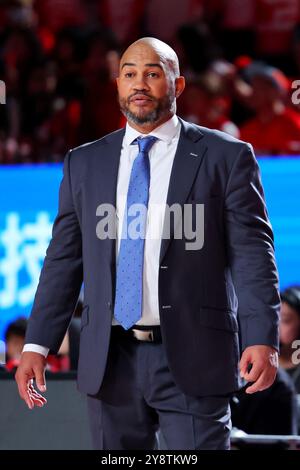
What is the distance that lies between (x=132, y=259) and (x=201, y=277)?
0.15 meters

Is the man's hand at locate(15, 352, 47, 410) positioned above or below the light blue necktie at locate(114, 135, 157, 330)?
below

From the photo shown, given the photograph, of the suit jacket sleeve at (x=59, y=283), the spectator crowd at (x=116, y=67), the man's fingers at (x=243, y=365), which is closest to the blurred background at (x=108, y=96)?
the spectator crowd at (x=116, y=67)

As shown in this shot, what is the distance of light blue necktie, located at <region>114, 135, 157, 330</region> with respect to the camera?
2.42 m

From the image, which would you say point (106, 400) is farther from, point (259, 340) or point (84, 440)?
point (84, 440)

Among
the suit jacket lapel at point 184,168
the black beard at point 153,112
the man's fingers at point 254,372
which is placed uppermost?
the black beard at point 153,112

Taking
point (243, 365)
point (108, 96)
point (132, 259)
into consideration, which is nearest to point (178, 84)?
point (132, 259)

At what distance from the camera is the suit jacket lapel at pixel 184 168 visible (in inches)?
96.3

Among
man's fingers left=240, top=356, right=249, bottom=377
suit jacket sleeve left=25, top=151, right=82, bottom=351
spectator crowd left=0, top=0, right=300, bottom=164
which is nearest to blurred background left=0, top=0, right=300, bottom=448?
spectator crowd left=0, top=0, right=300, bottom=164

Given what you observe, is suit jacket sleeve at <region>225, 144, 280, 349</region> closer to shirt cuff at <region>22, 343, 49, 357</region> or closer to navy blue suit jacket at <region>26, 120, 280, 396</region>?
navy blue suit jacket at <region>26, 120, 280, 396</region>

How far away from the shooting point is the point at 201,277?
2434mm

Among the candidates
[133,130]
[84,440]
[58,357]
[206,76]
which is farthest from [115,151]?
[206,76]

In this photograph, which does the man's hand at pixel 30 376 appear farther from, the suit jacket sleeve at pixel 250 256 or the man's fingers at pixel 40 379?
the suit jacket sleeve at pixel 250 256

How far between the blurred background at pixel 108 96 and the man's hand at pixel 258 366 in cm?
177

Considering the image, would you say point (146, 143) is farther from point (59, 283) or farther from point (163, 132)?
point (59, 283)
